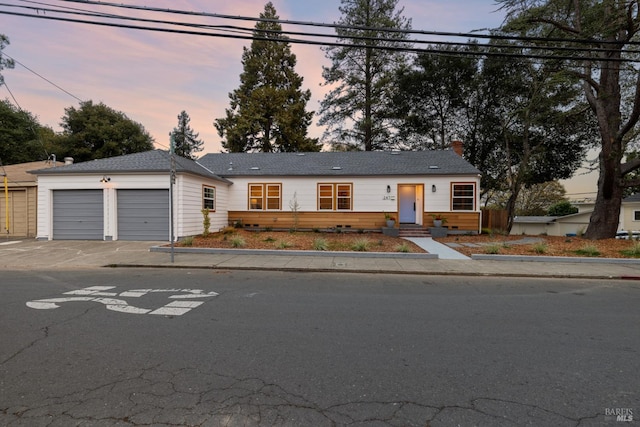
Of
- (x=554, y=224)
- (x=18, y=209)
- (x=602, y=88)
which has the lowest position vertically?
(x=554, y=224)

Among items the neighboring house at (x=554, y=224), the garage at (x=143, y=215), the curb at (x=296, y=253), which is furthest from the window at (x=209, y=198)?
the neighboring house at (x=554, y=224)

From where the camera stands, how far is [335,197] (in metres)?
17.6

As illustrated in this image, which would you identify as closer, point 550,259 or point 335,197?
point 550,259

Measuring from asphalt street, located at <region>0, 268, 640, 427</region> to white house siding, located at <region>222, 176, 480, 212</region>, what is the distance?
11.2 m

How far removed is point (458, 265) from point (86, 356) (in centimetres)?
885

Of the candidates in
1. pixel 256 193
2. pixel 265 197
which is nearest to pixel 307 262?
pixel 265 197

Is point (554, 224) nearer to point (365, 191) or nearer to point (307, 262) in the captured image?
point (365, 191)

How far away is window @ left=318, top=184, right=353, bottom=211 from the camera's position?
57.6ft

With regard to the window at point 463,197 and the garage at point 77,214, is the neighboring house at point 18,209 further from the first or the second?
the window at point 463,197

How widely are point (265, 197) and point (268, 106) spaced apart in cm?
1586

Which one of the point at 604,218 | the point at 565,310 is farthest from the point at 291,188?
the point at 604,218

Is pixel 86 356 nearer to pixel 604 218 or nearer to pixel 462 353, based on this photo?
pixel 462 353

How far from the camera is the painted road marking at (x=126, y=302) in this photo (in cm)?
476

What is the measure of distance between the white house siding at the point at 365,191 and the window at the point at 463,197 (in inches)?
8.8
